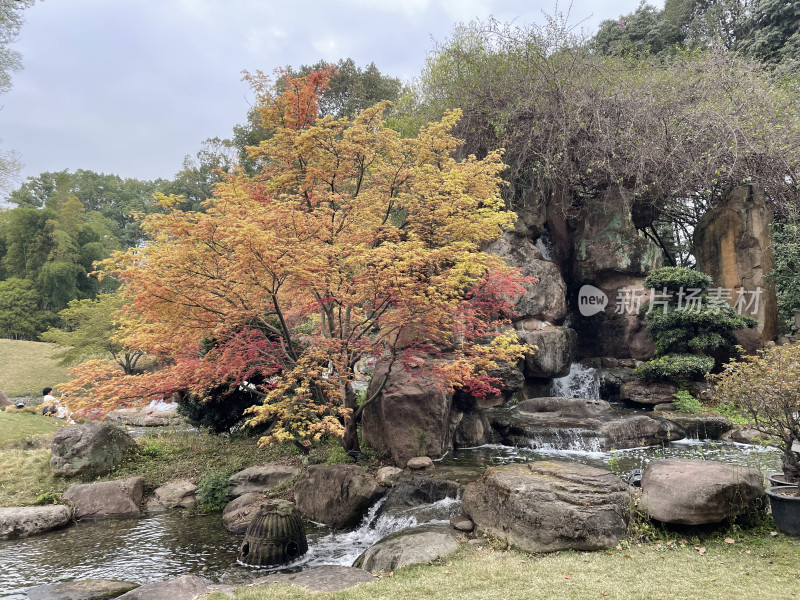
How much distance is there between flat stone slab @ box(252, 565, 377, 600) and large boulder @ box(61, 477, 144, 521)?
13.6 ft

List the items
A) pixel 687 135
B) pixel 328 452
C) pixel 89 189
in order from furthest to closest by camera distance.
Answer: pixel 89 189, pixel 687 135, pixel 328 452

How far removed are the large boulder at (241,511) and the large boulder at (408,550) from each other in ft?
7.45

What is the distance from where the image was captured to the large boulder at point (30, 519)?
24.5 ft

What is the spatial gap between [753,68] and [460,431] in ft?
54.9

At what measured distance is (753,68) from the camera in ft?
55.8

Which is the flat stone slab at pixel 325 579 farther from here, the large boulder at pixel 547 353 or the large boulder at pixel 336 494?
Answer: the large boulder at pixel 547 353

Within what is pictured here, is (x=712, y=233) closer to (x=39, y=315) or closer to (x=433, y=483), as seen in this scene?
(x=433, y=483)

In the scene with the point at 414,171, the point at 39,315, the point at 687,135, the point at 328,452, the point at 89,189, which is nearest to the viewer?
the point at 414,171

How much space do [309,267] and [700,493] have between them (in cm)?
591

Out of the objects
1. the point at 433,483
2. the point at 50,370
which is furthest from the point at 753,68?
the point at 50,370

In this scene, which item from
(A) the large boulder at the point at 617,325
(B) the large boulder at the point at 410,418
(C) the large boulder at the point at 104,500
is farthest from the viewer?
(A) the large boulder at the point at 617,325

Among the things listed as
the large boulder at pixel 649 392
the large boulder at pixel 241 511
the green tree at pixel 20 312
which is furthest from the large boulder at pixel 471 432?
the green tree at pixel 20 312

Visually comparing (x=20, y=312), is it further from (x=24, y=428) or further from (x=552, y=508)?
(x=552, y=508)

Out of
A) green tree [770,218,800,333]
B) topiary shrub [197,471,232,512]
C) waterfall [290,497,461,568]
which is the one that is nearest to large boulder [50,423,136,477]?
topiary shrub [197,471,232,512]
